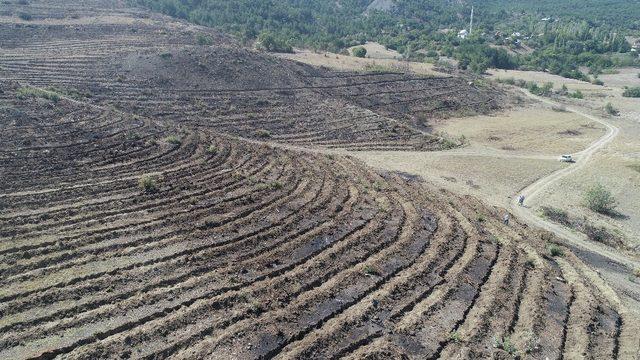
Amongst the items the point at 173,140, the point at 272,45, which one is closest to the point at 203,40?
the point at 272,45

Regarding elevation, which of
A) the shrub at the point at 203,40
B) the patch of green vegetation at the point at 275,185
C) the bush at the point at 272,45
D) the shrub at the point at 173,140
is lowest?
the patch of green vegetation at the point at 275,185

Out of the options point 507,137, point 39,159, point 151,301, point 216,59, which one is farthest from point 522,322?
point 216,59

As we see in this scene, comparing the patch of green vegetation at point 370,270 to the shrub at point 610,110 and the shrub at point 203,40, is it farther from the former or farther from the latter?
the shrub at point 610,110

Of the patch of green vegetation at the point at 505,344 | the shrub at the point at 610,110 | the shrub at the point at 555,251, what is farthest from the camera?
the shrub at the point at 610,110

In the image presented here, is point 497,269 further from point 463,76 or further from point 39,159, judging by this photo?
point 463,76

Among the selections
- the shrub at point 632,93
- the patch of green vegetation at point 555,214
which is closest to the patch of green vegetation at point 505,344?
the patch of green vegetation at point 555,214

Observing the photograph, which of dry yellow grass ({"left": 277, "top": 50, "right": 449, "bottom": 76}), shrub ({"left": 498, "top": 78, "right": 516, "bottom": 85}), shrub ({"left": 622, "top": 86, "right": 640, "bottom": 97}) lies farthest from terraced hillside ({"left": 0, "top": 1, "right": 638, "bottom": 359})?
shrub ({"left": 622, "top": 86, "right": 640, "bottom": 97})

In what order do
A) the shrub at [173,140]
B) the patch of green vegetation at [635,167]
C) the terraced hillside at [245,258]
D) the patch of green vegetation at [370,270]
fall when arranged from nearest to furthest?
the terraced hillside at [245,258] < the patch of green vegetation at [370,270] < the shrub at [173,140] < the patch of green vegetation at [635,167]

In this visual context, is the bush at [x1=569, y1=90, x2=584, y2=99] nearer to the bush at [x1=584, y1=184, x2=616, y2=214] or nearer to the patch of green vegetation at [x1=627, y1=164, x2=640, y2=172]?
the patch of green vegetation at [x1=627, y1=164, x2=640, y2=172]

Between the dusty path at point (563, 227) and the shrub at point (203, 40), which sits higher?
the shrub at point (203, 40)
